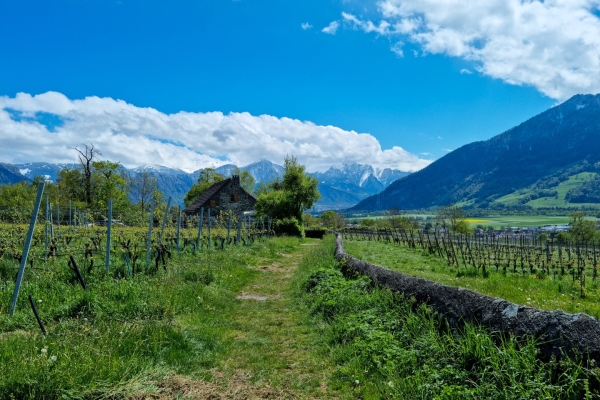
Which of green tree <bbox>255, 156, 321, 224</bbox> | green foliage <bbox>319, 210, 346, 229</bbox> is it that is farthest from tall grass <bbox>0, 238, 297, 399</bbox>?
green foliage <bbox>319, 210, 346, 229</bbox>

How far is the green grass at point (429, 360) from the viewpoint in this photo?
3.46 meters

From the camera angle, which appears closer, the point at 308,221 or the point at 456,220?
the point at 308,221

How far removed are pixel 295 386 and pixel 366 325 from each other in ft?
6.24

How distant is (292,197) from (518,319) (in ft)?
110

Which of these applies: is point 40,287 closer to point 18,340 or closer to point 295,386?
point 18,340

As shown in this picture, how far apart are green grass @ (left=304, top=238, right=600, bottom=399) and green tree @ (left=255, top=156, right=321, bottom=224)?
97.3 feet

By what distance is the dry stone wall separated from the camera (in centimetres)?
345

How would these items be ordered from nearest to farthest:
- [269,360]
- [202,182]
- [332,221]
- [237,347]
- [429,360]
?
[429,360]
[269,360]
[237,347]
[332,221]
[202,182]

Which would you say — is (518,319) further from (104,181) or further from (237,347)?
(104,181)

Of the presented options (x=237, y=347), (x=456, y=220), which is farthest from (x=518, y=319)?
(x=456, y=220)

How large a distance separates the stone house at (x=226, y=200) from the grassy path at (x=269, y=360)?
1624 inches

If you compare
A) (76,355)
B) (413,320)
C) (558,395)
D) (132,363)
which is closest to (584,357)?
(558,395)

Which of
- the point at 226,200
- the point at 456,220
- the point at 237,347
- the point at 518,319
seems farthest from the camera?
the point at 456,220

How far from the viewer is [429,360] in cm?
461
